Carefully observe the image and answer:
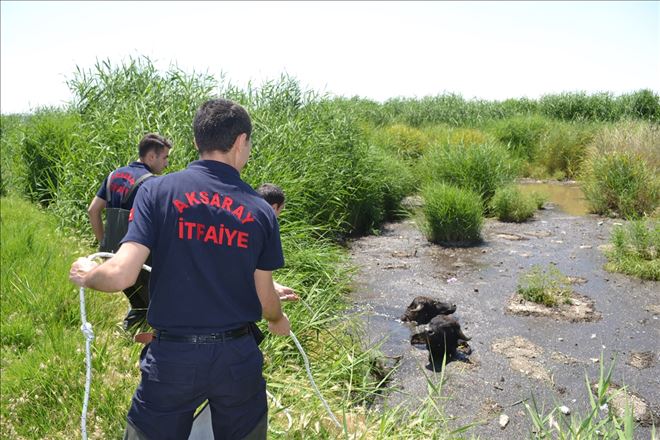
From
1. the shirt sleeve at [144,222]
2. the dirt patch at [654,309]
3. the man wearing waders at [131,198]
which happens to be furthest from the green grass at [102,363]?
the dirt patch at [654,309]

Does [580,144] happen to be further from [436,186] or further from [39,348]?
[39,348]

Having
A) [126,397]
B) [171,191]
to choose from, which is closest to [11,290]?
[126,397]

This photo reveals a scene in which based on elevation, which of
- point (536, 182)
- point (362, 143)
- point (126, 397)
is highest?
point (362, 143)

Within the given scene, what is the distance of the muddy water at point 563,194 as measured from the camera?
14.8 m

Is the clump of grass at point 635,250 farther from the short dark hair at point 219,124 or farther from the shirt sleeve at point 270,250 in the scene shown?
the short dark hair at point 219,124

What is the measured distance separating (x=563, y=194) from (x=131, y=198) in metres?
15.3

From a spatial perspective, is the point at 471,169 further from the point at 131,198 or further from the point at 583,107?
the point at 583,107

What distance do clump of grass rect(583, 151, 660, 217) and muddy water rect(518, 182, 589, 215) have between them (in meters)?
0.59

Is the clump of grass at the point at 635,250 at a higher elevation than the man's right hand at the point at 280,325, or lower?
lower

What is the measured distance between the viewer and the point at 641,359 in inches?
240

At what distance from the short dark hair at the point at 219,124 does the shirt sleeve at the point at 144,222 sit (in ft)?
1.00

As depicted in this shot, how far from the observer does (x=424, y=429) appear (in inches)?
151

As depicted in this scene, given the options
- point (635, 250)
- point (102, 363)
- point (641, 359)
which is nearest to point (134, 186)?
point (102, 363)

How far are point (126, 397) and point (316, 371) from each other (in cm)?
164
